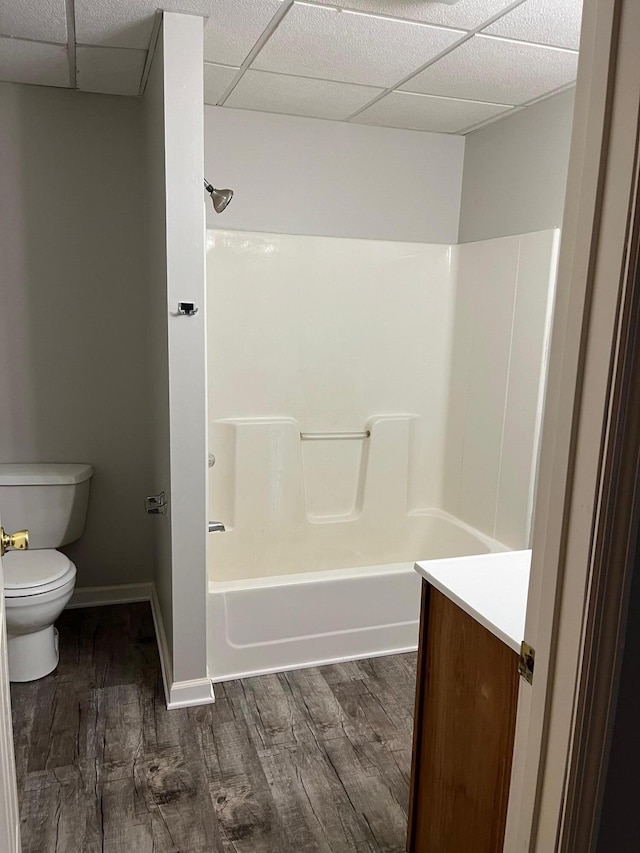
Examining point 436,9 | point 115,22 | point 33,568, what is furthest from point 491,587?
point 115,22

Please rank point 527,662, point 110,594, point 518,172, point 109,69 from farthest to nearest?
point 110,594
point 518,172
point 109,69
point 527,662

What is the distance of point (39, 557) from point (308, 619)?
1.11 meters

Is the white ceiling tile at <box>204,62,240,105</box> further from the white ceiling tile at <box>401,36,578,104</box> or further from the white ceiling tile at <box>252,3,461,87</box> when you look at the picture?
the white ceiling tile at <box>401,36,578,104</box>

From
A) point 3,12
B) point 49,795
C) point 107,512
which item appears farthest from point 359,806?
point 3,12

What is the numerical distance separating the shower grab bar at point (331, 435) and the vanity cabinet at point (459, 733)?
5.83 feet

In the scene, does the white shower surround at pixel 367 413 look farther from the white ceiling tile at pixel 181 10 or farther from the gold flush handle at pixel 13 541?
the gold flush handle at pixel 13 541

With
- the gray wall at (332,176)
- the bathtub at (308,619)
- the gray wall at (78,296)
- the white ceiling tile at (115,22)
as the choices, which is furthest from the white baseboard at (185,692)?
the white ceiling tile at (115,22)

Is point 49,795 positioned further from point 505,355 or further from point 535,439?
point 505,355

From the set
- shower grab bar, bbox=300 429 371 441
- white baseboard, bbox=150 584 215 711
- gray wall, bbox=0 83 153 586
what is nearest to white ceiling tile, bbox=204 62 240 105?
gray wall, bbox=0 83 153 586

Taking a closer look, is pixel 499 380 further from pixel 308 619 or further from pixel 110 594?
pixel 110 594

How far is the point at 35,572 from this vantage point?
2.52 metres

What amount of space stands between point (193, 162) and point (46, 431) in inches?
58.5

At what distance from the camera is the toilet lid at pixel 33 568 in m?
2.44

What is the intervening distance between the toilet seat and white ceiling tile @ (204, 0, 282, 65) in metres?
1.98
